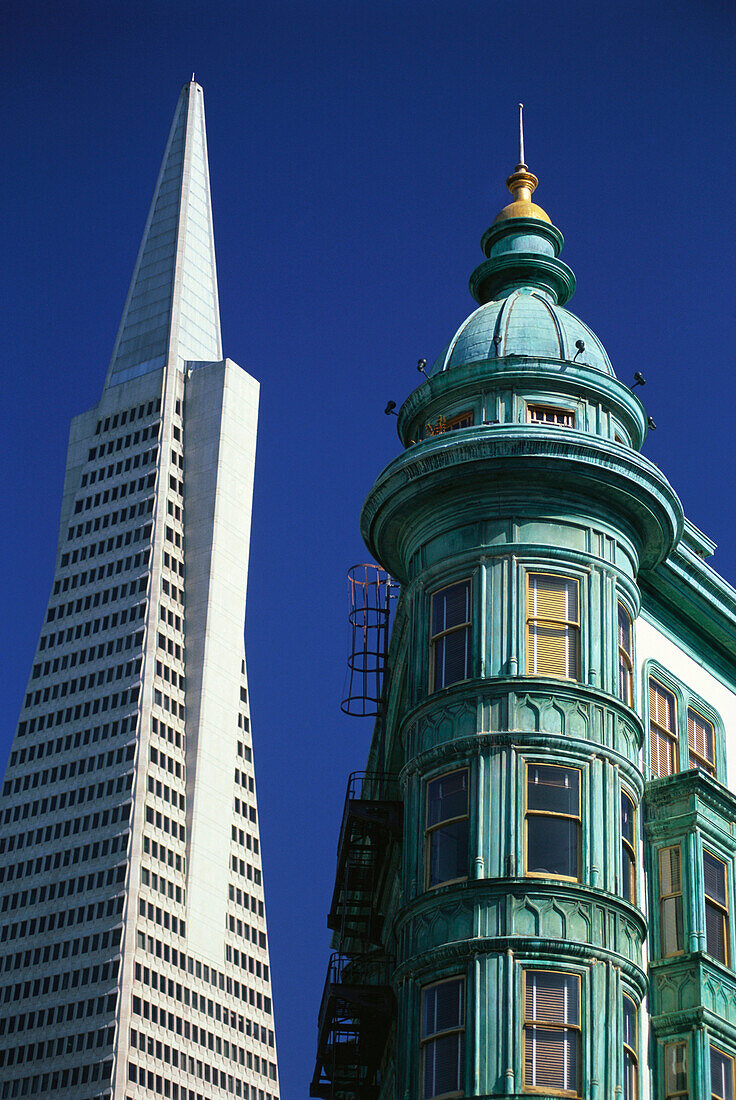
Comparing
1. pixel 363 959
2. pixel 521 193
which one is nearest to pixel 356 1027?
pixel 363 959

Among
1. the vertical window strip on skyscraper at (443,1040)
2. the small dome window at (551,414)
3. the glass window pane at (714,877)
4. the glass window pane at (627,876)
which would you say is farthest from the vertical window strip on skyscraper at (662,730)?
the vertical window strip on skyscraper at (443,1040)

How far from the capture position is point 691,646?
139ft

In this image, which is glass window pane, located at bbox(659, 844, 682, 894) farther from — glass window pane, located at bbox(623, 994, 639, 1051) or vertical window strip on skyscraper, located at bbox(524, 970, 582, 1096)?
vertical window strip on skyscraper, located at bbox(524, 970, 582, 1096)

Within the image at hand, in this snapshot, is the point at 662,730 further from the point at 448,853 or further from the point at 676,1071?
the point at 676,1071

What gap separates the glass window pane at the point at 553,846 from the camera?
32.8 m

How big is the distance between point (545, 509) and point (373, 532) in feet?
14.6

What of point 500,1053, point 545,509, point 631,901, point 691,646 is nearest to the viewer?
point 500,1053

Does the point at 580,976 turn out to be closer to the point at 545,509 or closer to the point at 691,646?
the point at 545,509

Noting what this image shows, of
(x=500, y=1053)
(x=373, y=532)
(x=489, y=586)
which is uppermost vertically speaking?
(x=373, y=532)

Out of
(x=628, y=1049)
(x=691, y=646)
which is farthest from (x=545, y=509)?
(x=628, y=1049)

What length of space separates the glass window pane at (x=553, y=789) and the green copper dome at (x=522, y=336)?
10.3 m

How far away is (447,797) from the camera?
1350 inches

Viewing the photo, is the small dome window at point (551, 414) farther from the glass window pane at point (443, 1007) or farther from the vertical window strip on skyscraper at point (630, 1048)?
the glass window pane at point (443, 1007)

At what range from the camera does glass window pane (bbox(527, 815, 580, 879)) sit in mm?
32781
